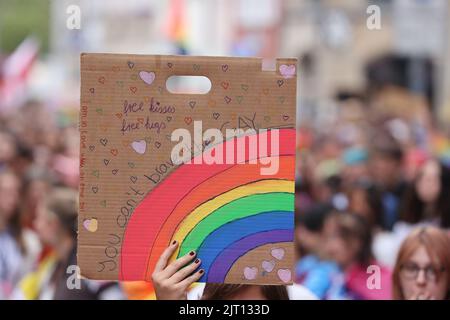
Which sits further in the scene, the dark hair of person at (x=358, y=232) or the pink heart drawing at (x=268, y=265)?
the dark hair of person at (x=358, y=232)

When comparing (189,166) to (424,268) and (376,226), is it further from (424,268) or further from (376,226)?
(376,226)

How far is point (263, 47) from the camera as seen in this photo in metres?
49.9

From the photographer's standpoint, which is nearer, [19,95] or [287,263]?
[287,263]

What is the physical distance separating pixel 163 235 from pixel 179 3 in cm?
1848

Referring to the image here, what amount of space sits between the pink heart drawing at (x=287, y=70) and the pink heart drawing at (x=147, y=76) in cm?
35

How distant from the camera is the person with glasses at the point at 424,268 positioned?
4211 millimetres

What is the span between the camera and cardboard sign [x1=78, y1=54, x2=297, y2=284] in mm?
3365

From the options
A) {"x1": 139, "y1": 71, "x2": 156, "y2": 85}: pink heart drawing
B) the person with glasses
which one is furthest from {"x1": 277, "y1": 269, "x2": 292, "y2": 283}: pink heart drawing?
the person with glasses

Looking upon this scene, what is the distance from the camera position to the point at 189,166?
3391mm

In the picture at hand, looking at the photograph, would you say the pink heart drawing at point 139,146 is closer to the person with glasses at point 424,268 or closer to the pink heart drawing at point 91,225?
the pink heart drawing at point 91,225

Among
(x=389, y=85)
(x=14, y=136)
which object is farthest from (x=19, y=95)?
(x=389, y=85)

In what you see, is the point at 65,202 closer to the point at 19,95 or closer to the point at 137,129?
the point at 137,129

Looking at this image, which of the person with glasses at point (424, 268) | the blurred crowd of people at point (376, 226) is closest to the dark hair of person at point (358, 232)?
the blurred crowd of people at point (376, 226)

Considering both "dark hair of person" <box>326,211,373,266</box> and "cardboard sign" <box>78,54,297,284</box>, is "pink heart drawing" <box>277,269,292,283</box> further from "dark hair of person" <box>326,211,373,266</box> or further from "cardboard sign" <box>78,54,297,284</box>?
"dark hair of person" <box>326,211,373,266</box>
